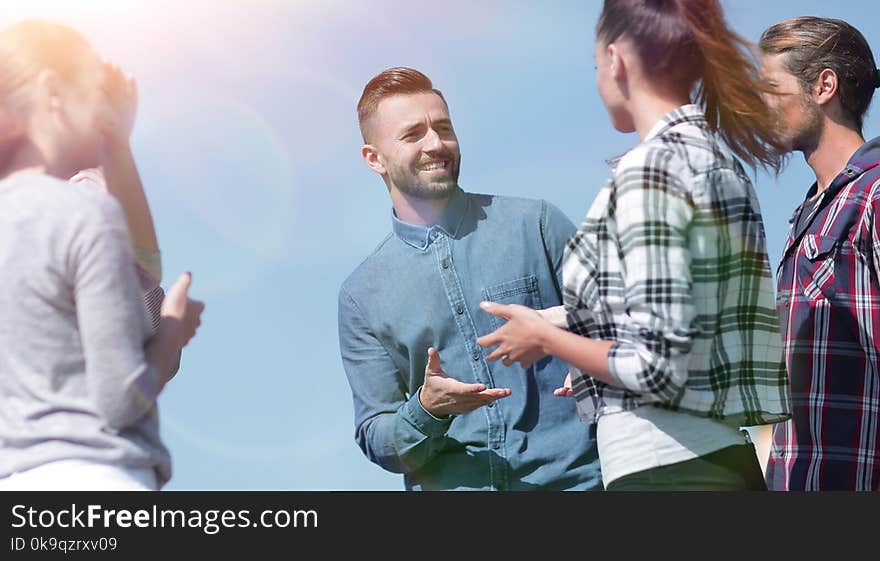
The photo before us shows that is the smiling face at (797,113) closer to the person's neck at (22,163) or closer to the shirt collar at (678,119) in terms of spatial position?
the shirt collar at (678,119)

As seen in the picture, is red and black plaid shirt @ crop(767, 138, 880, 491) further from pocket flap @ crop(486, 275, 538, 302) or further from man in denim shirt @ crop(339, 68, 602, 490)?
pocket flap @ crop(486, 275, 538, 302)

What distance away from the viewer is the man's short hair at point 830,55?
4984 mm

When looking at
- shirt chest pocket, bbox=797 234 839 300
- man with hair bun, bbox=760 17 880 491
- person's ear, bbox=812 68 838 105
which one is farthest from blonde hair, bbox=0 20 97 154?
person's ear, bbox=812 68 838 105

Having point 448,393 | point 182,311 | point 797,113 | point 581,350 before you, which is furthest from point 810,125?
point 182,311

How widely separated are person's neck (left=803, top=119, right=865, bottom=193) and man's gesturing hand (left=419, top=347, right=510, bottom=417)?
190 centimetres

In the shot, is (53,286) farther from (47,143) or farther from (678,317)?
(678,317)

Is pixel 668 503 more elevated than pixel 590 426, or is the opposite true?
pixel 590 426

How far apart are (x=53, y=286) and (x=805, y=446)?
10.4 feet

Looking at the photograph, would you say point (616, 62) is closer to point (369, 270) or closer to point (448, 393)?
point (448, 393)

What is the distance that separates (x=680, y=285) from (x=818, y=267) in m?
1.85

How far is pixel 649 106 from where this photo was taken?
3406mm

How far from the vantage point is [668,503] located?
3244mm

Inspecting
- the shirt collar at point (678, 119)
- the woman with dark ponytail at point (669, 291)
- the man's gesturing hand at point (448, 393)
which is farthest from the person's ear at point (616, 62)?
the man's gesturing hand at point (448, 393)

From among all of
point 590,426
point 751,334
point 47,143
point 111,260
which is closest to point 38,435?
point 111,260
